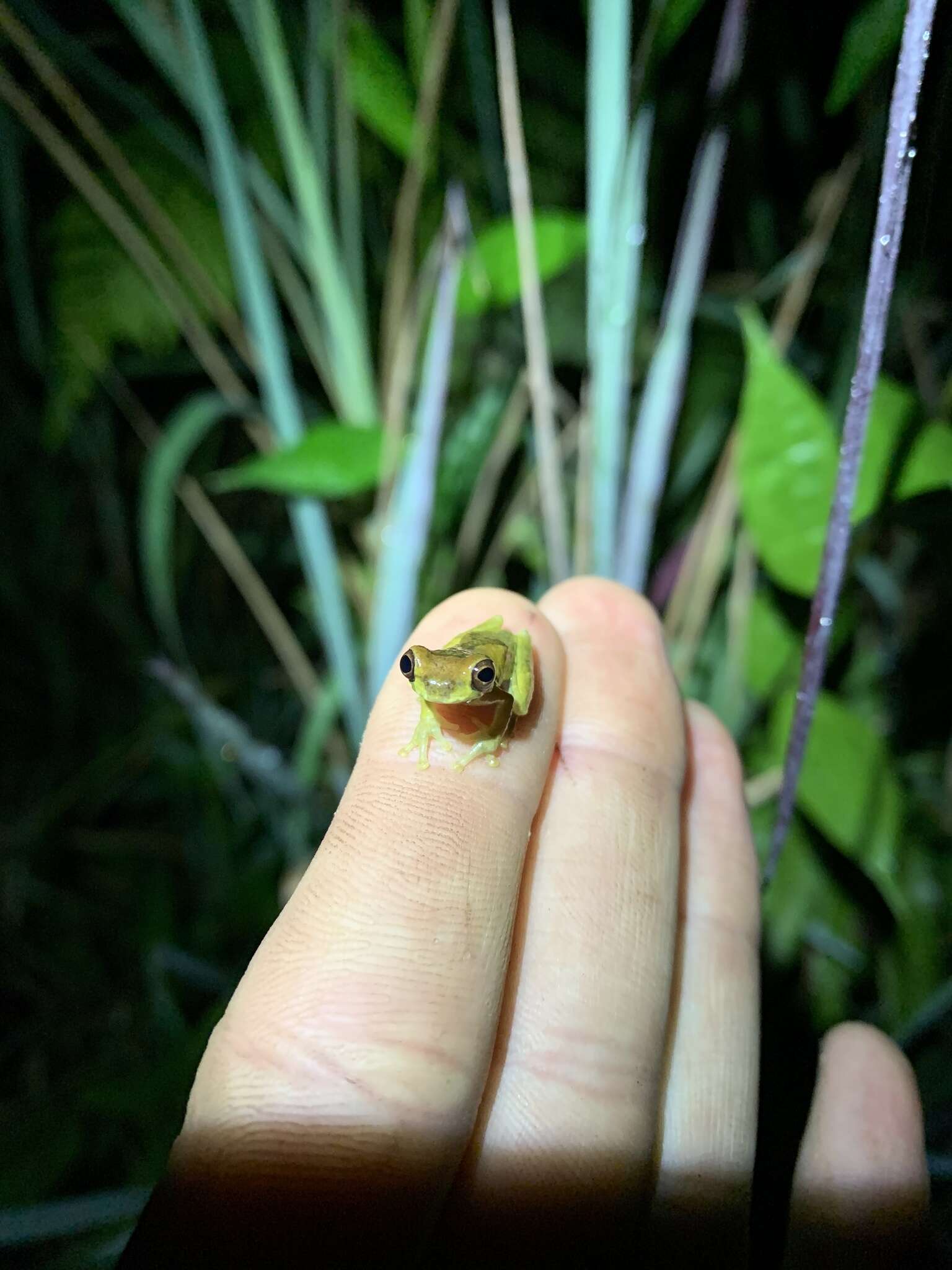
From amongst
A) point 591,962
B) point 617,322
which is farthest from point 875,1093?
point 617,322

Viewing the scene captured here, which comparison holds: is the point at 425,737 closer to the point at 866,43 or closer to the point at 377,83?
the point at 866,43

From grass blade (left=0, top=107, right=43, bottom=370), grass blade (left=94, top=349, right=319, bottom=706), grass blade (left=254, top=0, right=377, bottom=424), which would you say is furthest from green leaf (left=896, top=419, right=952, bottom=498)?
grass blade (left=0, top=107, right=43, bottom=370)

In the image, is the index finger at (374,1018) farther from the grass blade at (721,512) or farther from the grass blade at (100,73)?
the grass blade at (100,73)

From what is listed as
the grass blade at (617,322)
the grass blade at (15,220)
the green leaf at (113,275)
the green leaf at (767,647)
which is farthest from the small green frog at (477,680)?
the grass blade at (15,220)

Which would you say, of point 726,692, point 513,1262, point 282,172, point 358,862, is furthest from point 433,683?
point 282,172

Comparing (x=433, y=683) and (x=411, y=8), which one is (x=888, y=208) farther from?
(x=411, y=8)

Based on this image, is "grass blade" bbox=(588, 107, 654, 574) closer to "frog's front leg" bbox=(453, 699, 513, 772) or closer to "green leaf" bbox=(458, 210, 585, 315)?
"green leaf" bbox=(458, 210, 585, 315)
